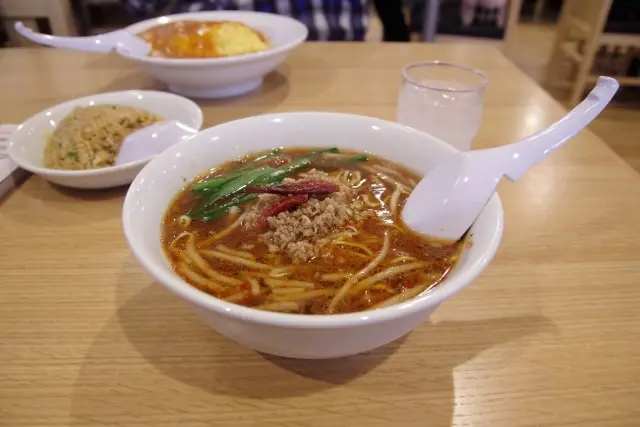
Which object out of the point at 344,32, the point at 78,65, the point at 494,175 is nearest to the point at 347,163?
the point at 494,175

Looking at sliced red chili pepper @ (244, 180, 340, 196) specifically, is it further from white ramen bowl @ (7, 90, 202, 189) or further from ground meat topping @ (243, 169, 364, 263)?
white ramen bowl @ (7, 90, 202, 189)

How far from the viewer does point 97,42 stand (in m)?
1.46

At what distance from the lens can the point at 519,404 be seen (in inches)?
25.3

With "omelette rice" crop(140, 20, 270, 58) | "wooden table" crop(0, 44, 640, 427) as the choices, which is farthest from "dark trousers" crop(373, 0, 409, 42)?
"wooden table" crop(0, 44, 640, 427)

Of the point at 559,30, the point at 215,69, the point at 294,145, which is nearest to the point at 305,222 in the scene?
the point at 294,145

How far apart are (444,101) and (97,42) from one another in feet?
3.35

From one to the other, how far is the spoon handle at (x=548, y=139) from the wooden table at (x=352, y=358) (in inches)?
8.5

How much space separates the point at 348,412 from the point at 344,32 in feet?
7.84

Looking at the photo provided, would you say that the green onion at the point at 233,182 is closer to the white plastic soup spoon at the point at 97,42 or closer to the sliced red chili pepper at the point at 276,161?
Answer: the sliced red chili pepper at the point at 276,161

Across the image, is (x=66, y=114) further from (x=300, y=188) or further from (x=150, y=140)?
(x=300, y=188)

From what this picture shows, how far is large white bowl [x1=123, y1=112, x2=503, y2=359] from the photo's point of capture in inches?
21.2

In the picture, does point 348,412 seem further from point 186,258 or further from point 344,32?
point 344,32

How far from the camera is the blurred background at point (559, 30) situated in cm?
320

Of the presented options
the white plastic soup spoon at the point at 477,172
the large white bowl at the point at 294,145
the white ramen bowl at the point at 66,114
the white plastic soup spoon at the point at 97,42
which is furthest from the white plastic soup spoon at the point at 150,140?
the white plastic soup spoon at the point at 477,172
